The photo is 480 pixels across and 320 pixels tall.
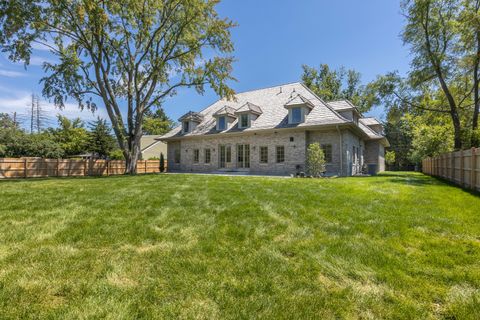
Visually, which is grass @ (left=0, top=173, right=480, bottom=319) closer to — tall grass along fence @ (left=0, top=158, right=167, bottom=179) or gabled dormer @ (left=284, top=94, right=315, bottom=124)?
gabled dormer @ (left=284, top=94, right=315, bottom=124)

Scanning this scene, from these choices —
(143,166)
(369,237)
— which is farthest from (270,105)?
(369,237)

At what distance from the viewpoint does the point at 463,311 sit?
2021 millimetres

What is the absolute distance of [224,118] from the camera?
20.0m

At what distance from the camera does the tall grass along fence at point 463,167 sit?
327 inches

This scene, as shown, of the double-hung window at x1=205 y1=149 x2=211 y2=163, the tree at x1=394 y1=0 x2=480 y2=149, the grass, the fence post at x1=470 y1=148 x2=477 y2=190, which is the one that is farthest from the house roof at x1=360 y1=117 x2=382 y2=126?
the grass

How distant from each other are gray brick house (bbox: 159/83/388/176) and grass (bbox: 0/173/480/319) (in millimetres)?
11003

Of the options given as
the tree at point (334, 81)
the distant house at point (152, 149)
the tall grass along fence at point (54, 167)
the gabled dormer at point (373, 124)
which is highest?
the tree at point (334, 81)

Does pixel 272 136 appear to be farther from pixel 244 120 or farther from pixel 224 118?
pixel 224 118

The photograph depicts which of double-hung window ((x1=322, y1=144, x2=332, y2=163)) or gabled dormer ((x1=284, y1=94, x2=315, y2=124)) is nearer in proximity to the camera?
double-hung window ((x1=322, y1=144, x2=332, y2=163))

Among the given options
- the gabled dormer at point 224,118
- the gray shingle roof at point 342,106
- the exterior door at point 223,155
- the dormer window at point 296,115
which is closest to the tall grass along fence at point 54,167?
the exterior door at point 223,155

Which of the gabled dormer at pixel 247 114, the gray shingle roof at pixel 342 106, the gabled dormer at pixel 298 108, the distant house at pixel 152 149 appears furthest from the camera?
the distant house at pixel 152 149

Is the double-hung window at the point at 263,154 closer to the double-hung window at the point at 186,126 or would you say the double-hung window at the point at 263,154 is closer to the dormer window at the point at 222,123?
the dormer window at the point at 222,123

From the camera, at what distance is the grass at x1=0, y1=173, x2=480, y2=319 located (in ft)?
6.71

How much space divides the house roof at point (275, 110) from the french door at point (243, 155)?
1.37 meters
